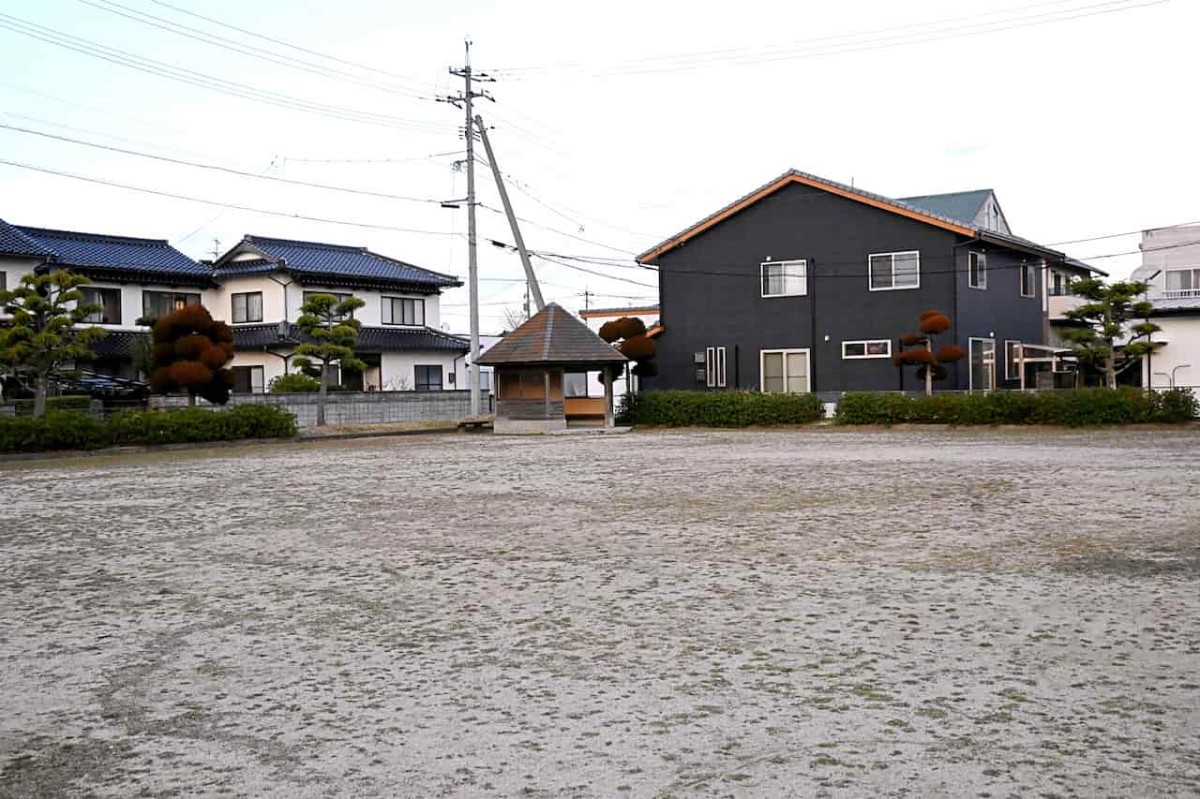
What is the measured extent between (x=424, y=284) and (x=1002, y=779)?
133 feet

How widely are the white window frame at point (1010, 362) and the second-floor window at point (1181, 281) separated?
47.6ft

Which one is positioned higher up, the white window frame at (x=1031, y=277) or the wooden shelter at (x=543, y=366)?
the white window frame at (x=1031, y=277)

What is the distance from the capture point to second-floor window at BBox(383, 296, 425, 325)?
42.3m

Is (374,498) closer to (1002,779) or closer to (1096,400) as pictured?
(1002,779)

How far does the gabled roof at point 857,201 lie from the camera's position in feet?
99.3

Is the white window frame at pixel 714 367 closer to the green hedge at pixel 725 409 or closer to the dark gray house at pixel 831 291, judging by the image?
the dark gray house at pixel 831 291

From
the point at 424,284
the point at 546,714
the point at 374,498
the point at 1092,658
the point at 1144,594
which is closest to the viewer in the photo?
the point at 546,714

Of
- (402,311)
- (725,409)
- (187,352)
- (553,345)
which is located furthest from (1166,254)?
(187,352)

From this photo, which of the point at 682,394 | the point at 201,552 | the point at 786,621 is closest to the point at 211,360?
the point at 682,394

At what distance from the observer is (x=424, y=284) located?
141 feet

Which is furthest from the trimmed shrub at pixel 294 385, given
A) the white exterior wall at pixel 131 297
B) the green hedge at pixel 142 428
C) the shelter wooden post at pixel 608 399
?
the shelter wooden post at pixel 608 399

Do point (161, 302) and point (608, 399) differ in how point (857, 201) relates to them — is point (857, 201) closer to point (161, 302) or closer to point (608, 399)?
point (608, 399)

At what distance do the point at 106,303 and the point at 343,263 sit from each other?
871 cm

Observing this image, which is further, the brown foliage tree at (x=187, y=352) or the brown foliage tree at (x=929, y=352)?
the brown foliage tree at (x=929, y=352)
